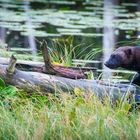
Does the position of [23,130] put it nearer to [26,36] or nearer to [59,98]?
[59,98]

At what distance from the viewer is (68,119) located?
5574mm

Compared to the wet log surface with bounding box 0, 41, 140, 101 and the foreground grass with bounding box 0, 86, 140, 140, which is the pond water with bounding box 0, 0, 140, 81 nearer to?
the wet log surface with bounding box 0, 41, 140, 101

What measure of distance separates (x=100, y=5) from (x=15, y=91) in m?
12.6

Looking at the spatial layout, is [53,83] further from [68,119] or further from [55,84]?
[68,119]

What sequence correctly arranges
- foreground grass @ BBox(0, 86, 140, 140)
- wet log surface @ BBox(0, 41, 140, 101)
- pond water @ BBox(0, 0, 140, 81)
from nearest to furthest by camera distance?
foreground grass @ BBox(0, 86, 140, 140) < wet log surface @ BBox(0, 41, 140, 101) < pond water @ BBox(0, 0, 140, 81)

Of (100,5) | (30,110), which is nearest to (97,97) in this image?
(30,110)

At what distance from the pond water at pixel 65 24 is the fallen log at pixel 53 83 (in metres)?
3.72

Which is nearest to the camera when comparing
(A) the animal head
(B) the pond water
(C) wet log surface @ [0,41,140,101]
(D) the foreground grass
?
(D) the foreground grass

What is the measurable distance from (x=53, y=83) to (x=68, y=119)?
1.08 m

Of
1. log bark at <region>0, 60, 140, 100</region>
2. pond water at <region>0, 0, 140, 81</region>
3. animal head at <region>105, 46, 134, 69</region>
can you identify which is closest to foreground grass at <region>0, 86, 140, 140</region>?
log bark at <region>0, 60, 140, 100</region>

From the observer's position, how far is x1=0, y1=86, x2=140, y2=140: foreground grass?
5.32 metres

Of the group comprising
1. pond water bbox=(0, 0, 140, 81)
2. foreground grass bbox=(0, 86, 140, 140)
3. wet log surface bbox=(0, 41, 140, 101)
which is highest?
wet log surface bbox=(0, 41, 140, 101)

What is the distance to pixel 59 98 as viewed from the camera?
6.51 meters

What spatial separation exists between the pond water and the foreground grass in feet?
14.1
